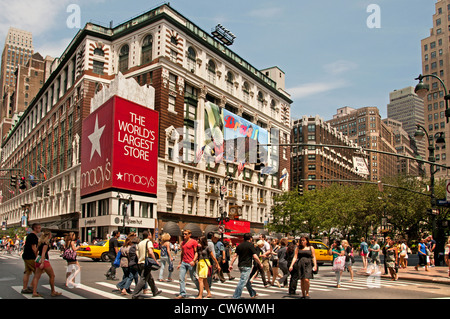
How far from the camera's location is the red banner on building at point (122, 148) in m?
51.4

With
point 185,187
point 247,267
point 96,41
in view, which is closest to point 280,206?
point 185,187

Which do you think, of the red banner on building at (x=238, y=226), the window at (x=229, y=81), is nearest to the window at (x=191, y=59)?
the window at (x=229, y=81)

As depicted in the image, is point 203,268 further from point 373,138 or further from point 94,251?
point 373,138

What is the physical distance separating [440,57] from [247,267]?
11116 cm

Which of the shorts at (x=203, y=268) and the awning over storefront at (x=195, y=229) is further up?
the shorts at (x=203, y=268)

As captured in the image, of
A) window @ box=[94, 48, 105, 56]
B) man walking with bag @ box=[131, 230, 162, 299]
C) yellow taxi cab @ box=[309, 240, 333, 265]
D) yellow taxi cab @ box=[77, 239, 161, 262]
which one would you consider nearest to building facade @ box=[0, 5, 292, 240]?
window @ box=[94, 48, 105, 56]

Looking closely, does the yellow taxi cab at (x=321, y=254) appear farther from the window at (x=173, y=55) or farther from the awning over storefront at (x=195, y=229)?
the window at (x=173, y=55)

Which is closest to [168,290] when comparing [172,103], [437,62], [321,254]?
[321,254]

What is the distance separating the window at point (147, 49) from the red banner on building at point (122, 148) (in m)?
9.42

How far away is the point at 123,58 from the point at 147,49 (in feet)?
16.9

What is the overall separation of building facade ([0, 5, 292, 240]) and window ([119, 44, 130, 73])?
0.50ft

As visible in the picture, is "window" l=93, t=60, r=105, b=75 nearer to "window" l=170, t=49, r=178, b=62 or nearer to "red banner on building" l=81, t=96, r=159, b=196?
"red banner on building" l=81, t=96, r=159, b=196

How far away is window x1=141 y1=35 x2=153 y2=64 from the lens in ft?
199
